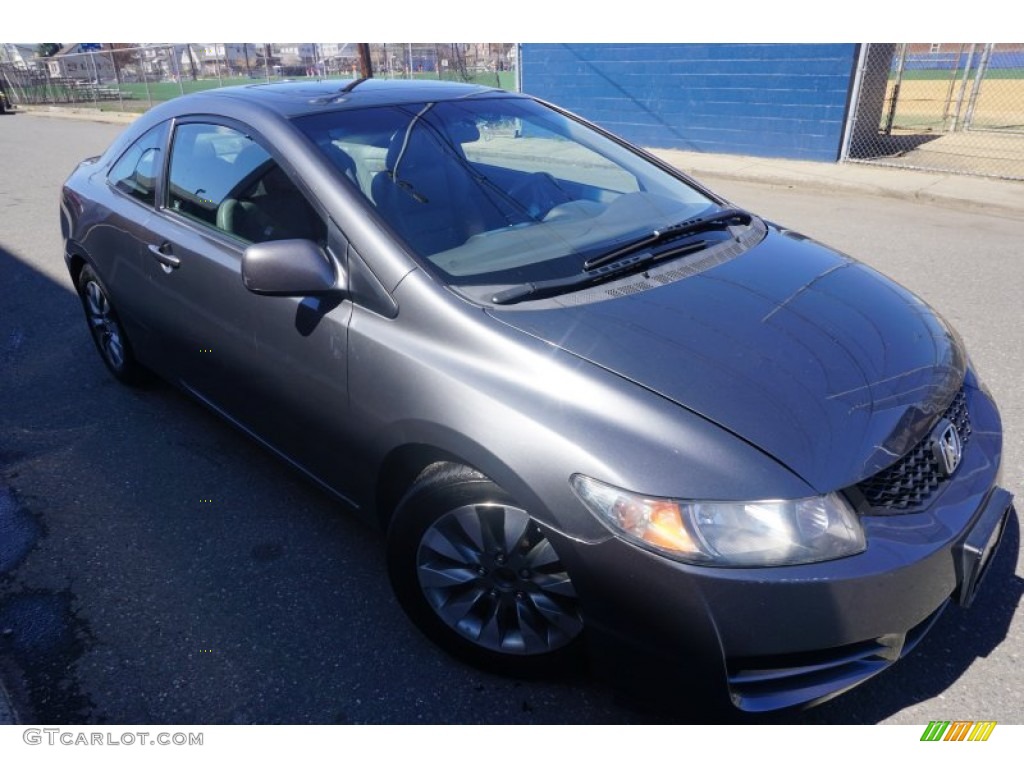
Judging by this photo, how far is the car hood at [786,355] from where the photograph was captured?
1.83 meters

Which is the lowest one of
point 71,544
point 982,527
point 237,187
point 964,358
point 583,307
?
point 71,544

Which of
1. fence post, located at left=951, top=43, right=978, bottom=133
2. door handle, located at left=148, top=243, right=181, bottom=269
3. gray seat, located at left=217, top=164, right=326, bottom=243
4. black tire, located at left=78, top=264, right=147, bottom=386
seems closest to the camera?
gray seat, located at left=217, top=164, right=326, bottom=243

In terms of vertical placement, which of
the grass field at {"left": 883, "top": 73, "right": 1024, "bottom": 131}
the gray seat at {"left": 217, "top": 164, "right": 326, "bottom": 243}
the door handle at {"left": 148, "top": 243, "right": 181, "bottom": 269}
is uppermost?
the gray seat at {"left": 217, "top": 164, "right": 326, "bottom": 243}

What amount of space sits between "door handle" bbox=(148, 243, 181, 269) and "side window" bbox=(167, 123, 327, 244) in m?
0.17

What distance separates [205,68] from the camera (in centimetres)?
2508

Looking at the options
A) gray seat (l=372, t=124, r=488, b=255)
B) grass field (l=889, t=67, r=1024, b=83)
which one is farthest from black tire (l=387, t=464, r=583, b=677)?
grass field (l=889, t=67, r=1024, b=83)

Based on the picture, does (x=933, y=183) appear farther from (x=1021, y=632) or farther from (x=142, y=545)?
(x=142, y=545)

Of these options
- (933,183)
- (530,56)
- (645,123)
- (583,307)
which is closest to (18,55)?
(530,56)

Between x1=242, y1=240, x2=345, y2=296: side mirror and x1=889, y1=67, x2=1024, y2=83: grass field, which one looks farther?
x1=889, y1=67, x2=1024, y2=83: grass field

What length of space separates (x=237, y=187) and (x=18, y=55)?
38890mm

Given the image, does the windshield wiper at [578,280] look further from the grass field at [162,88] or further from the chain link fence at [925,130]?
the grass field at [162,88]

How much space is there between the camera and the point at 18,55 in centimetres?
3278

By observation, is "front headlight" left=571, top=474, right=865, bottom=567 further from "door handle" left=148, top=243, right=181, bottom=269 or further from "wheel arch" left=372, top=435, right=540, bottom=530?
"door handle" left=148, top=243, right=181, bottom=269

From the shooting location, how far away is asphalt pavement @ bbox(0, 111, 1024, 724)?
2.18 metres
